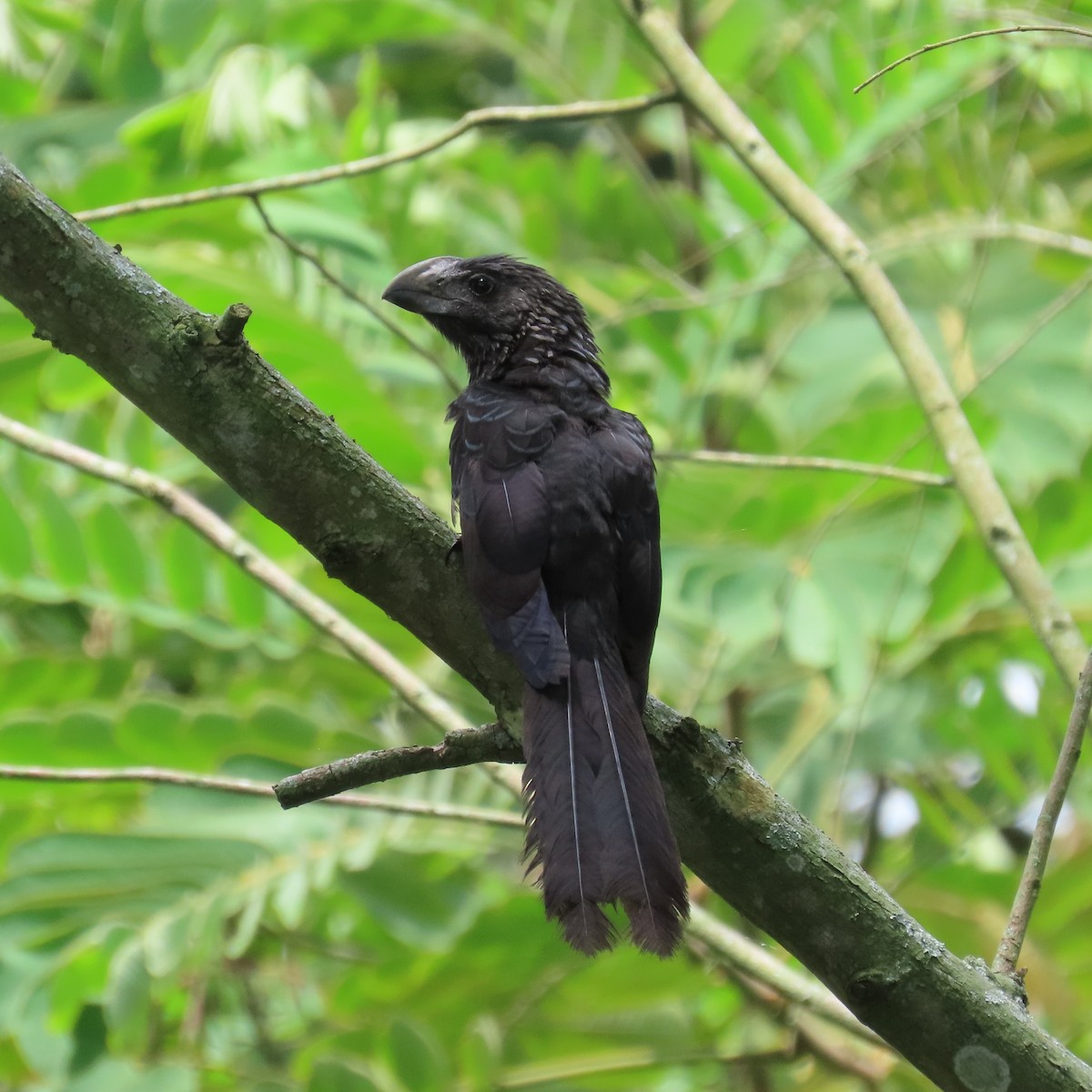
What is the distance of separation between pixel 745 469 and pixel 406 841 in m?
1.44

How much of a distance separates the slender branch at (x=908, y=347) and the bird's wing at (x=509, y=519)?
0.72 m

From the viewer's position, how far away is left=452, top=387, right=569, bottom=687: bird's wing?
217 centimetres

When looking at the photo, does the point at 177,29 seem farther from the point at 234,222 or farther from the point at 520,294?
the point at 520,294

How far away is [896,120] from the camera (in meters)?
3.83

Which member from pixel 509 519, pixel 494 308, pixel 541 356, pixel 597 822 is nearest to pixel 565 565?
pixel 509 519

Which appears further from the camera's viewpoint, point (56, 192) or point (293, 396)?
point (56, 192)

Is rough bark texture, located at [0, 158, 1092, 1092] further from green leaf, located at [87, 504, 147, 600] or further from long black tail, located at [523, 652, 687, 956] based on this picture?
green leaf, located at [87, 504, 147, 600]

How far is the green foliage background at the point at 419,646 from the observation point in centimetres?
340

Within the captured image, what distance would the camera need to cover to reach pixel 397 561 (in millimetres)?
2062

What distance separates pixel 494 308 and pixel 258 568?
3.33 ft

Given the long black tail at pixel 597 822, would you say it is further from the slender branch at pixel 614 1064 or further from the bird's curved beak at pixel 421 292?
the slender branch at pixel 614 1064

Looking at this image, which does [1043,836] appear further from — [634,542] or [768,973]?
[634,542]

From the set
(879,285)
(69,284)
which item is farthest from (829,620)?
(69,284)

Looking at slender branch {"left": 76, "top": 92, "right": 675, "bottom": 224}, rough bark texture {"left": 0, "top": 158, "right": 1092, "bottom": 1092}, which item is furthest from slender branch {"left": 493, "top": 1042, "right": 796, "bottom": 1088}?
slender branch {"left": 76, "top": 92, "right": 675, "bottom": 224}
